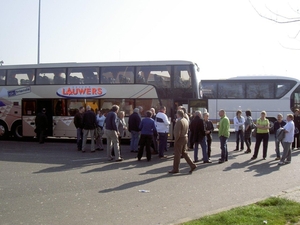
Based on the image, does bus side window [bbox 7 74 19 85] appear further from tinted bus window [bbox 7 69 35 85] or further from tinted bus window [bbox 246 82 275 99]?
tinted bus window [bbox 246 82 275 99]

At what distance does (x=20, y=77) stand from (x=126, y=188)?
13946 mm

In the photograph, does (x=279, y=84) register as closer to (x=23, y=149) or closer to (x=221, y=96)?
(x=221, y=96)

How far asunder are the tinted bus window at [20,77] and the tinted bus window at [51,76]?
0.41 m

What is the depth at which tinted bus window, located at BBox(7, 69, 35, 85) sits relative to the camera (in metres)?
20.6

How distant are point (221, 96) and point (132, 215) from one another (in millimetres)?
22412

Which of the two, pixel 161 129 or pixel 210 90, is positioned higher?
pixel 210 90

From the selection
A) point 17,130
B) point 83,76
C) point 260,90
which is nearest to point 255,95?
point 260,90

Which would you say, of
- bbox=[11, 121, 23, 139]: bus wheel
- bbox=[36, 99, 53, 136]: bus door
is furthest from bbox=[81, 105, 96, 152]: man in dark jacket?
bbox=[11, 121, 23, 139]: bus wheel

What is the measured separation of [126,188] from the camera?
29.3 ft

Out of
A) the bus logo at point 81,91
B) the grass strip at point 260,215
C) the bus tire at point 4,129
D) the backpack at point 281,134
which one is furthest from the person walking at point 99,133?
the grass strip at point 260,215

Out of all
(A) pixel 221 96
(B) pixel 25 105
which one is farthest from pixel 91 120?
(A) pixel 221 96

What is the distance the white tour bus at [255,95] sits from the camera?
26969 mm

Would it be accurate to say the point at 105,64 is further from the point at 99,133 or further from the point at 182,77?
the point at 99,133

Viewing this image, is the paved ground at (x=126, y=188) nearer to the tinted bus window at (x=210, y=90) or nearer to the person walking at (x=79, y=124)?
the person walking at (x=79, y=124)
